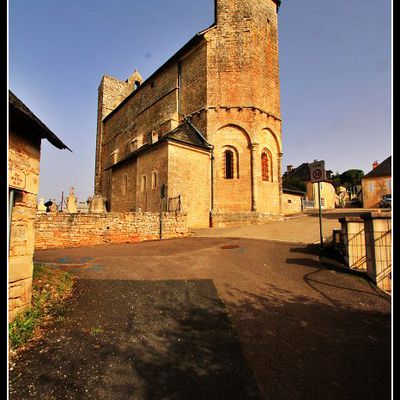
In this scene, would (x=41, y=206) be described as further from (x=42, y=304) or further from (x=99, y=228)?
(x=42, y=304)

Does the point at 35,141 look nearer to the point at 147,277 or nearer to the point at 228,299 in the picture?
the point at 147,277

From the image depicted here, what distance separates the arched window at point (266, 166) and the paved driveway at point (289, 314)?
478 inches

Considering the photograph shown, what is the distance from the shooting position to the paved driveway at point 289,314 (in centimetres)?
279

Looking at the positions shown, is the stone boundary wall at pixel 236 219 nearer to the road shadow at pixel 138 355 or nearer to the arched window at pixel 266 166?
the arched window at pixel 266 166

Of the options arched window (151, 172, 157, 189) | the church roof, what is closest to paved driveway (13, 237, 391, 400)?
arched window (151, 172, 157, 189)

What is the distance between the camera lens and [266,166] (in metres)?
20.7

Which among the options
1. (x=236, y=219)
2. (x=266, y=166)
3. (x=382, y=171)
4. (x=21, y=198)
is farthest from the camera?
(x=382, y=171)

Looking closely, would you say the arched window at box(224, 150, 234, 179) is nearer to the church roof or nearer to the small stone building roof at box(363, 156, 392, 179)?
the church roof

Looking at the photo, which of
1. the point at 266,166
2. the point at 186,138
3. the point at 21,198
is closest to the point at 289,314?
the point at 21,198

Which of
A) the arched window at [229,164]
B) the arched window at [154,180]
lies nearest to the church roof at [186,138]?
the arched window at [229,164]

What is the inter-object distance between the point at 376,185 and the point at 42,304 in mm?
39417

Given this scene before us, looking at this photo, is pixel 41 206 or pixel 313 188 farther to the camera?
pixel 313 188
